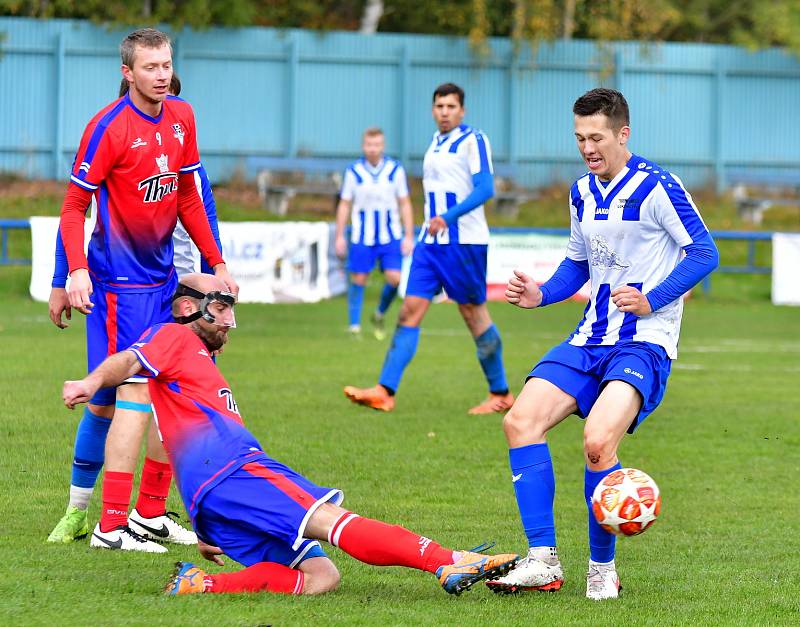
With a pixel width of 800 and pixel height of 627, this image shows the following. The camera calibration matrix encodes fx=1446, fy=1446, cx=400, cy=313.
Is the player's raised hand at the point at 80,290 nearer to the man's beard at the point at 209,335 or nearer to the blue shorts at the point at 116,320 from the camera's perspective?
the blue shorts at the point at 116,320

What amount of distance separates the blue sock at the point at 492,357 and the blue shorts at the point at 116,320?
4.47m

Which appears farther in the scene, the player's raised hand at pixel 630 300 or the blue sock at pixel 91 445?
the blue sock at pixel 91 445

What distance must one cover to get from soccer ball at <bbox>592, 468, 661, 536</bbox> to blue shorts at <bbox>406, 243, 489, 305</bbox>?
517 centimetres

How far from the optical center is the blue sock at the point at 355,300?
1619cm

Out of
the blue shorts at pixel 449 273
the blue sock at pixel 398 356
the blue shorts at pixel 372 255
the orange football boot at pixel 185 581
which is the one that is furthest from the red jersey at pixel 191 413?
the blue shorts at pixel 372 255

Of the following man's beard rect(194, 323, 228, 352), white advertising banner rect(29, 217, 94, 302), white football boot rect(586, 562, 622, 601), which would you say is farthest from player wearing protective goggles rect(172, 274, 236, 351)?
white advertising banner rect(29, 217, 94, 302)

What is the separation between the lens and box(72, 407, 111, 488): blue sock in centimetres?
648

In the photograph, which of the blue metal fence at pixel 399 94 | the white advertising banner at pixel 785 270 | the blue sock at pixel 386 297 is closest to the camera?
the blue sock at pixel 386 297

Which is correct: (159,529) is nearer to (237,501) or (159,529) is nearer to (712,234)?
(237,501)

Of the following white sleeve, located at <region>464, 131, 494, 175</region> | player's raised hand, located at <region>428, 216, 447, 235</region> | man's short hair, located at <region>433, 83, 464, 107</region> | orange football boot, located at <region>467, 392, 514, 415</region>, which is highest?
man's short hair, located at <region>433, 83, 464, 107</region>

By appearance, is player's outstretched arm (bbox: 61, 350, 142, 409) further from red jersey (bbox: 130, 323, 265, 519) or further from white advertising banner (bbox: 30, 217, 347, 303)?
white advertising banner (bbox: 30, 217, 347, 303)

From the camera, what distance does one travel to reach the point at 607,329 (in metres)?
5.77

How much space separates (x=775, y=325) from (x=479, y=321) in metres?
9.09

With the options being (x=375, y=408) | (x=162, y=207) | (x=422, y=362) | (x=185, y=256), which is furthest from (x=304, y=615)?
(x=422, y=362)
